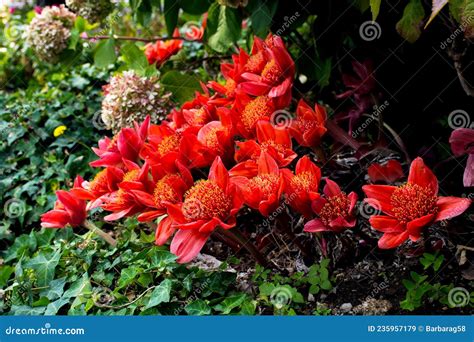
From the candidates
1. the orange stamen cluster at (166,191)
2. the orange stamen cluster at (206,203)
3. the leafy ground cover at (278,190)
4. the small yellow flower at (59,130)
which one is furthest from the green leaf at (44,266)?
the small yellow flower at (59,130)

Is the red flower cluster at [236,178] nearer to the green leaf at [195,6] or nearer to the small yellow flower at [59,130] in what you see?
the green leaf at [195,6]

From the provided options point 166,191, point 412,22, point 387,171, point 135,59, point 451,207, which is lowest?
point 135,59

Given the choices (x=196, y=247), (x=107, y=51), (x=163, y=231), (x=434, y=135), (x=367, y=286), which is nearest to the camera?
(x=196, y=247)

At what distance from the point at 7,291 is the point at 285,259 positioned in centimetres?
86

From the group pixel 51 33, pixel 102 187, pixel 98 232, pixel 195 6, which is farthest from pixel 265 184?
pixel 51 33

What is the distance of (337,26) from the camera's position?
7.61ft

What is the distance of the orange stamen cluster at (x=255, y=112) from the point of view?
1.82 m

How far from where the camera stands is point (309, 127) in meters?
1.76

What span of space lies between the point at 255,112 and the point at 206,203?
1.35 ft

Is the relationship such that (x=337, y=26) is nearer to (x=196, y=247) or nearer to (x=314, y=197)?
(x=314, y=197)

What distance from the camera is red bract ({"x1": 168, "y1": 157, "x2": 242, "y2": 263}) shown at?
59.7 inches

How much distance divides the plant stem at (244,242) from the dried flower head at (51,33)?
5.08 ft

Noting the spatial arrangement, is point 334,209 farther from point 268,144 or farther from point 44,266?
point 44,266

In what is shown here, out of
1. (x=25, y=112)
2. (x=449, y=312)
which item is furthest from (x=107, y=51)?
(x=449, y=312)
